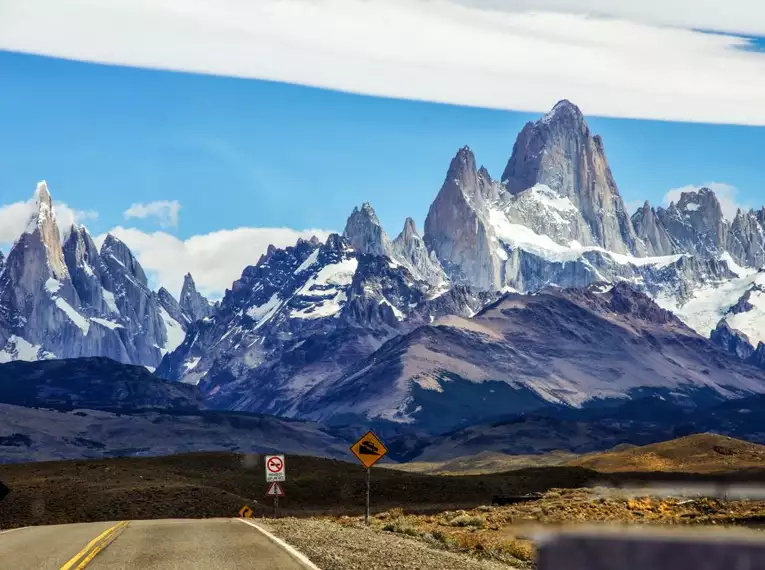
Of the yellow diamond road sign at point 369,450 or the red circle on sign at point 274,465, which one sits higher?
the yellow diamond road sign at point 369,450

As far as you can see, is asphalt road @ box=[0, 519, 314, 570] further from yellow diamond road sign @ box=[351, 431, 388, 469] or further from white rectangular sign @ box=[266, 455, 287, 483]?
white rectangular sign @ box=[266, 455, 287, 483]

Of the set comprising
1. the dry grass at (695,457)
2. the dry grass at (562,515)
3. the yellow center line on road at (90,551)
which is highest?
the dry grass at (695,457)

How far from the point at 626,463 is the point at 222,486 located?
99.9m

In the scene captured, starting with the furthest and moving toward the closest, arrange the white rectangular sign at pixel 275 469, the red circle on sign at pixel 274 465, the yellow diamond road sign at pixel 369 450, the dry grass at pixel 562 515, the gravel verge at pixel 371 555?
1. the red circle on sign at pixel 274 465
2. the white rectangular sign at pixel 275 469
3. the yellow diamond road sign at pixel 369 450
4. the dry grass at pixel 562 515
5. the gravel verge at pixel 371 555

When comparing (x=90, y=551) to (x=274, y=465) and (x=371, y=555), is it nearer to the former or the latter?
(x=371, y=555)

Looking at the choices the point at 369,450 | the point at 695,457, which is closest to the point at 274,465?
the point at 369,450

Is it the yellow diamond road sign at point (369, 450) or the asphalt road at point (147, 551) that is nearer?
the asphalt road at point (147, 551)

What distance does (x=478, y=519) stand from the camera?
5825cm

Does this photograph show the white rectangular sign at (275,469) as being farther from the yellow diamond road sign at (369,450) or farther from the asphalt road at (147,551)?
the asphalt road at (147,551)

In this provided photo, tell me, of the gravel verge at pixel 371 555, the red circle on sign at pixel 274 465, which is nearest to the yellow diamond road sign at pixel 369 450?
the gravel verge at pixel 371 555

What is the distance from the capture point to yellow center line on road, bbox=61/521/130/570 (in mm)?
26500

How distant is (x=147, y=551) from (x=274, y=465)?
27.4 m

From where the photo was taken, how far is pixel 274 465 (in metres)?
58.1

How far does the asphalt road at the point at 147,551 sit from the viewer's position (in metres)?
26.5
